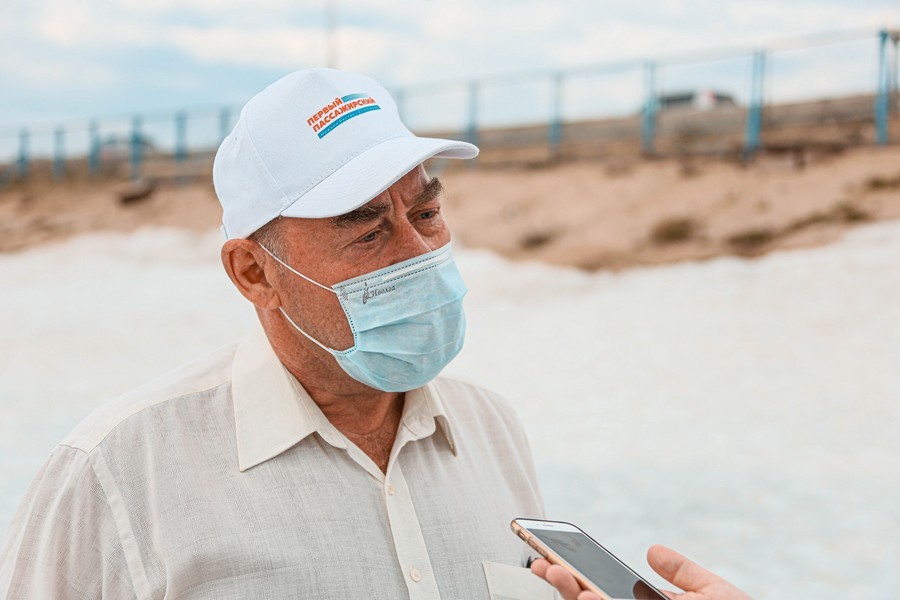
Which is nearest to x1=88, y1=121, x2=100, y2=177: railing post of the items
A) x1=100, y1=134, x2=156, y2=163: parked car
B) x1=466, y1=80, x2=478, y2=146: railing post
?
x1=100, y1=134, x2=156, y2=163: parked car

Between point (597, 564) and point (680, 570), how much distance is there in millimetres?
174

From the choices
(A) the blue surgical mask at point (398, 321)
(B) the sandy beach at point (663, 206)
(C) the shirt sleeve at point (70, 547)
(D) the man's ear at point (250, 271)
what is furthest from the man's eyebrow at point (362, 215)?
(B) the sandy beach at point (663, 206)

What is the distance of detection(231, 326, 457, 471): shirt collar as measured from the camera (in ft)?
6.48

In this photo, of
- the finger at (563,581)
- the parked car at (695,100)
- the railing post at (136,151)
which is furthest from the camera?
the railing post at (136,151)

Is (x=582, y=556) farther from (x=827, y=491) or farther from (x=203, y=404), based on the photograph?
(x=827, y=491)

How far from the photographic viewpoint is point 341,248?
2.10 m

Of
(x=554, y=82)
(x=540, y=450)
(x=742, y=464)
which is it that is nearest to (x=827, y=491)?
(x=742, y=464)

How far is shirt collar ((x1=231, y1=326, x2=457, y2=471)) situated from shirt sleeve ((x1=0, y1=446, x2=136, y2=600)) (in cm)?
29

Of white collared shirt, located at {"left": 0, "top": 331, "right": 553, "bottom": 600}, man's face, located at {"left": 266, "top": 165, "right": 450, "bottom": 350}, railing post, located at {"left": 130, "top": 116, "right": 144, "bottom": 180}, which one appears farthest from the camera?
railing post, located at {"left": 130, "top": 116, "right": 144, "bottom": 180}

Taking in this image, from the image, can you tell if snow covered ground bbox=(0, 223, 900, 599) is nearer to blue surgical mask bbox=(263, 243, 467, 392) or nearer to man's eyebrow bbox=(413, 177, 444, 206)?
blue surgical mask bbox=(263, 243, 467, 392)

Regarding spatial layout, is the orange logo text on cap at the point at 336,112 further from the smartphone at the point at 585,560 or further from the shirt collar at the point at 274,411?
the smartphone at the point at 585,560

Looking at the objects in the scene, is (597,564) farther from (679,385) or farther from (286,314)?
(679,385)

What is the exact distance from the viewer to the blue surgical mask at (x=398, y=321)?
2125 millimetres

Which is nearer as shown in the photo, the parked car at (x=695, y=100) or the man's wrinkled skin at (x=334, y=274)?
the man's wrinkled skin at (x=334, y=274)
